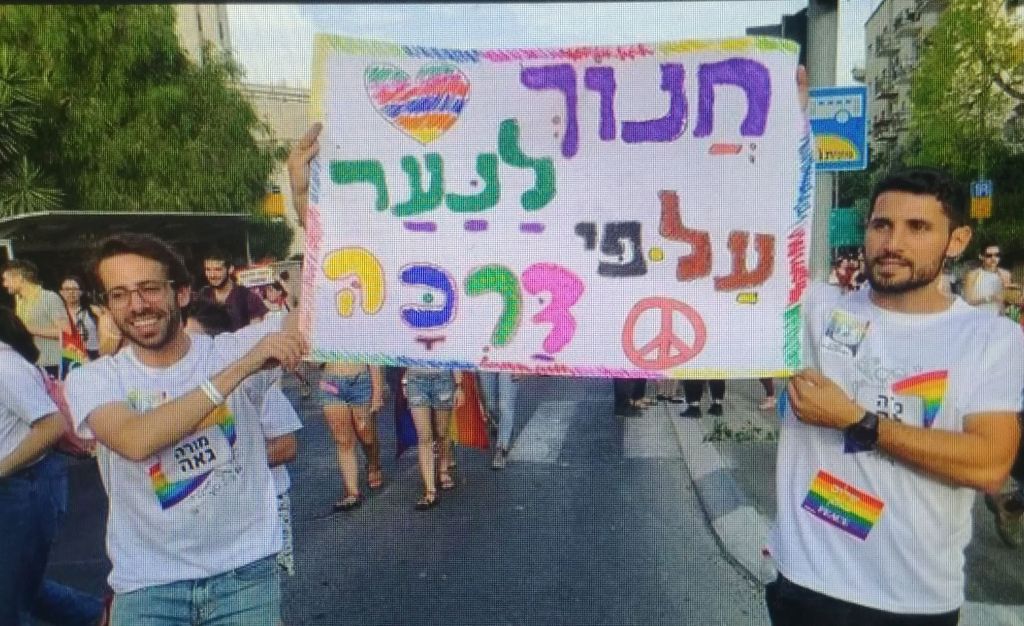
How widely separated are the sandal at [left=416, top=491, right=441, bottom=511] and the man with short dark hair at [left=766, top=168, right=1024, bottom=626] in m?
2.74

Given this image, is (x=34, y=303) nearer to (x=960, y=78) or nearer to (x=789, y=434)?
(x=789, y=434)

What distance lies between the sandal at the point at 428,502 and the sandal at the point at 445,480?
30 centimetres

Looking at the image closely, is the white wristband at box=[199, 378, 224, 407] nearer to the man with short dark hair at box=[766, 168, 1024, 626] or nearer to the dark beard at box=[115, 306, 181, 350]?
the dark beard at box=[115, 306, 181, 350]

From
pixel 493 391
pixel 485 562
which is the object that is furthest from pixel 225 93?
pixel 485 562

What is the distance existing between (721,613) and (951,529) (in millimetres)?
1520

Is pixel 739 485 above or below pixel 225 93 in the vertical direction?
below

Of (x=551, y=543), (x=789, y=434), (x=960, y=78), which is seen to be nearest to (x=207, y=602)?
(x=789, y=434)

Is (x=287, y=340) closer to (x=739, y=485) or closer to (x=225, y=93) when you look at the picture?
(x=739, y=485)

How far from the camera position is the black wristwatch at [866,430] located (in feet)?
5.18

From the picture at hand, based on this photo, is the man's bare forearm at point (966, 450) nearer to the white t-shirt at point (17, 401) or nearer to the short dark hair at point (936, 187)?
the short dark hair at point (936, 187)

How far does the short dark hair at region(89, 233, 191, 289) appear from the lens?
5.95ft

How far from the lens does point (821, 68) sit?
262 cm

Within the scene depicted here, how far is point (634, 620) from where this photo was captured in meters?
2.92

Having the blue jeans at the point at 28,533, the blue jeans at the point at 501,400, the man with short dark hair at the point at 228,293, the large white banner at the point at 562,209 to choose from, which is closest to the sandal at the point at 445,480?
the blue jeans at the point at 501,400
